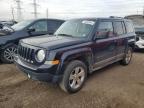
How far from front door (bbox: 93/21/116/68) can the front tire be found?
0.60m

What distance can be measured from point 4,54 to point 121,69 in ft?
14.2

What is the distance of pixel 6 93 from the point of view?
3.81 m

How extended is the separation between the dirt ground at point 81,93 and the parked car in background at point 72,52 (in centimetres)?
34

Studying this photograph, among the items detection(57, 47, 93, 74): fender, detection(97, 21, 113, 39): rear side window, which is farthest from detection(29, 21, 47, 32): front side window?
detection(57, 47, 93, 74): fender

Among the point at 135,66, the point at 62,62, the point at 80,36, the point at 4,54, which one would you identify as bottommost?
the point at 135,66

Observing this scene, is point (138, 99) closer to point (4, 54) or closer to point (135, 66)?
point (135, 66)

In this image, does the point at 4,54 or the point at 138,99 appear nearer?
the point at 138,99

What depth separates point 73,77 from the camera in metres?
3.84

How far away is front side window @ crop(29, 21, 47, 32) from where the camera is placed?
6709mm

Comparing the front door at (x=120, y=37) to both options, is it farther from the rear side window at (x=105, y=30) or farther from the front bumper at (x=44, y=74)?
the front bumper at (x=44, y=74)

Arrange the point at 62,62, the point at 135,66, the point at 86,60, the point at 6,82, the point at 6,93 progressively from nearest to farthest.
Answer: the point at 62,62
the point at 6,93
the point at 86,60
the point at 6,82
the point at 135,66

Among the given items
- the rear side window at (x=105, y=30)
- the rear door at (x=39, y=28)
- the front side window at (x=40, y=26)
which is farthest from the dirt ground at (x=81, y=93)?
the front side window at (x=40, y=26)

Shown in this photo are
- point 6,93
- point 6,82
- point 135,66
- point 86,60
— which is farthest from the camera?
point 135,66

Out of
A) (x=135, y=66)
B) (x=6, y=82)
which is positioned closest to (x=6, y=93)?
(x=6, y=82)
